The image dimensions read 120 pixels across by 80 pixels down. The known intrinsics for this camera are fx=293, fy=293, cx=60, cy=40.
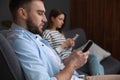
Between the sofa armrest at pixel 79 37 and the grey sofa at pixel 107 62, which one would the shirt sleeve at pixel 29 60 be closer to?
the grey sofa at pixel 107 62

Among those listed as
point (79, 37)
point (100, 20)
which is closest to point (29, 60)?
point (79, 37)

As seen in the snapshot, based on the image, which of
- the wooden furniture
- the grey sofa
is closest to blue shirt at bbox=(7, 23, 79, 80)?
the grey sofa

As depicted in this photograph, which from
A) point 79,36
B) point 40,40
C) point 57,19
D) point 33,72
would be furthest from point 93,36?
point 33,72

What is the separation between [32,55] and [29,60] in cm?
3

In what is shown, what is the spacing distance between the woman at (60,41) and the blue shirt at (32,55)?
1255mm

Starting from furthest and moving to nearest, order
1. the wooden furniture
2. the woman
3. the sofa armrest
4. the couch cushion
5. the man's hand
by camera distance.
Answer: the wooden furniture, the sofa armrest, the couch cushion, the woman, the man's hand

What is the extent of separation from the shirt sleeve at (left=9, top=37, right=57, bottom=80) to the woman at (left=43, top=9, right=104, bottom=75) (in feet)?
4.60

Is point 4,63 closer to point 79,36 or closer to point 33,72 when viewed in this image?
point 33,72

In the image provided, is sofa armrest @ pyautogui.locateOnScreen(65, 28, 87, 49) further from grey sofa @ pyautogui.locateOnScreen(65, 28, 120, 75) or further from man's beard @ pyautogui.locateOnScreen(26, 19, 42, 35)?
man's beard @ pyautogui.locateOnScreen(26, 19, 42, 35)

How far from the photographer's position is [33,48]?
1.65 meters

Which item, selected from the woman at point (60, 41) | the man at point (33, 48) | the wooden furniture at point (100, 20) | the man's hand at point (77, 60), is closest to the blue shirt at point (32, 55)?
the man at point (33, 48)

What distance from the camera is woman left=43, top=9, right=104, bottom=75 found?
10.1 ft

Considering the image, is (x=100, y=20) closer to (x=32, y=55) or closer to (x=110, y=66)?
(x=110, y=66)

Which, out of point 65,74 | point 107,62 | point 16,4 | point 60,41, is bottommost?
point 107,62
